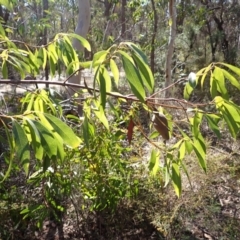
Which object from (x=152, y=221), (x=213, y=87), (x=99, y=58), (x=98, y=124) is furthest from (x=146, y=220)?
(x=99, y=58)

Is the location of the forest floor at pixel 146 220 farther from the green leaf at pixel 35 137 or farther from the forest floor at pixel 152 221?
the green leaf at pixel 35 137

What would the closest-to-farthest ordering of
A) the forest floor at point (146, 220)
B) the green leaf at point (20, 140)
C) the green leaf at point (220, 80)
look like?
the green leaf at point (20, 140) → the green leaf at point (220, 80) → the forest floor at point (146, 220)

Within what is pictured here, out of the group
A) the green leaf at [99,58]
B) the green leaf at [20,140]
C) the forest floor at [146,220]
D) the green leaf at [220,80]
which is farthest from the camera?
the forest floor at [146,220]

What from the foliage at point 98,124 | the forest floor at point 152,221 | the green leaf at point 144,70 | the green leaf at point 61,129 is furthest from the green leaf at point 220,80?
the forest floor at point 152,221

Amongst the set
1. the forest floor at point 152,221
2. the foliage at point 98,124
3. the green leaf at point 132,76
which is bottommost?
the forest floor at point 152,221

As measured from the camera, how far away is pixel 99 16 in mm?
12406

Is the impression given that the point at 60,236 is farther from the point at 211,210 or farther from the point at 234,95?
the point at 234,95

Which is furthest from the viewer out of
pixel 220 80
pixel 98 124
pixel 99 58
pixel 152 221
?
pixel 152 221

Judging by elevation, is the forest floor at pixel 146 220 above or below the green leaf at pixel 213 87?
below

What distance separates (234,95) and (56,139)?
5.29m

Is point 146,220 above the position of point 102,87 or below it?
below

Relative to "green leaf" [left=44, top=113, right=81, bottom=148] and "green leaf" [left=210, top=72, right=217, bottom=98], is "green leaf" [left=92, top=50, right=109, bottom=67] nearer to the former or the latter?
"green leaf" [left=44, top=113, right=81, bottom=148]

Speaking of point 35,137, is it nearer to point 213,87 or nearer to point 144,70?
point 144,70

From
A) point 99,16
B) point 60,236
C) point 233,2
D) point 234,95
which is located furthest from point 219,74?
point 99,16
